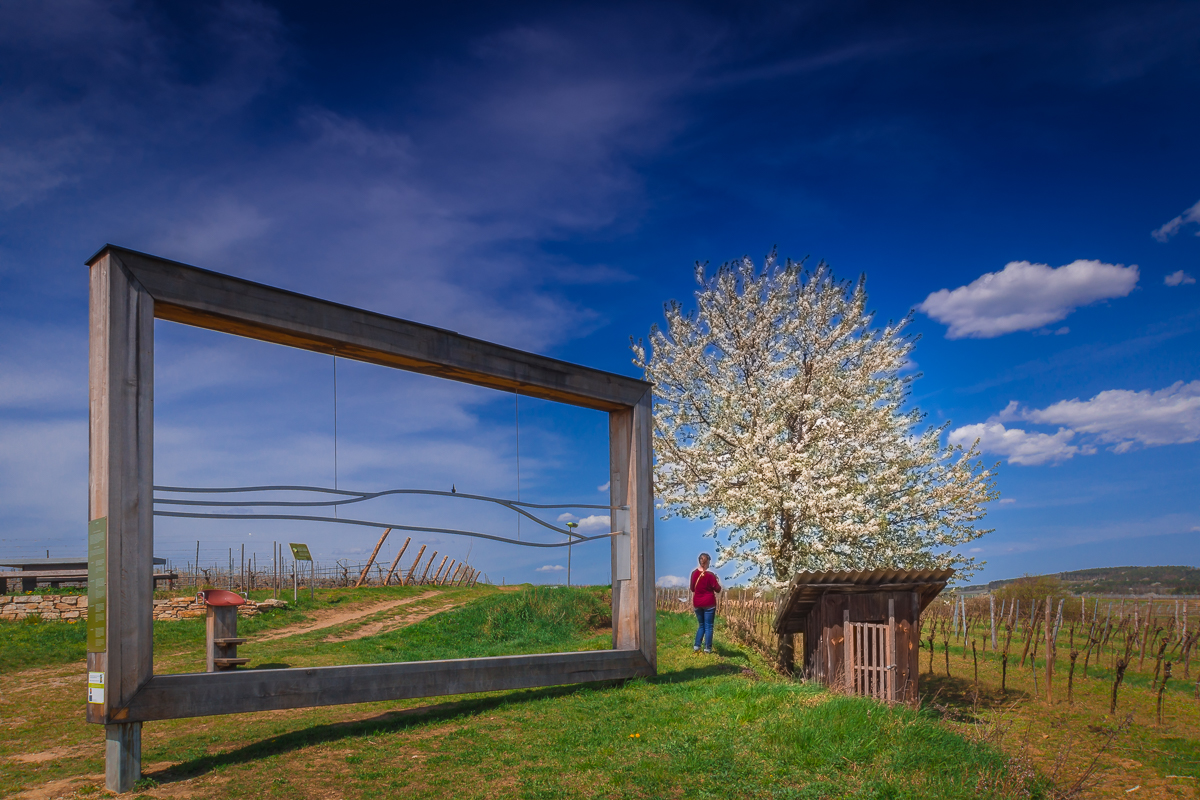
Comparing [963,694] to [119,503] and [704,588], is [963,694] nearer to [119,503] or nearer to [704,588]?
[704,588]

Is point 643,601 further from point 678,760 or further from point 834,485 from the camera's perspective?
point 834,485

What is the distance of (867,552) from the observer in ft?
57.2

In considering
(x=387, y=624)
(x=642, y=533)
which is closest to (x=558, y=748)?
(x=642, y=533)

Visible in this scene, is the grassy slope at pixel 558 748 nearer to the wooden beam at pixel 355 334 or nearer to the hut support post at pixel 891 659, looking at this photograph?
the hut support post at pixel 891 659

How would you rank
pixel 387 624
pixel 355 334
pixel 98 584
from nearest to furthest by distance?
pixel 98 584 < pixel 355 334 < pixel 387 624

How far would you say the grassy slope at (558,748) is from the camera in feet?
20.6

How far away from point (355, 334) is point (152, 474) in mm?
2589

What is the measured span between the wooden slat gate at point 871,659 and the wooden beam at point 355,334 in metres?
4.82

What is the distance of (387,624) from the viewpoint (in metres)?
19.0

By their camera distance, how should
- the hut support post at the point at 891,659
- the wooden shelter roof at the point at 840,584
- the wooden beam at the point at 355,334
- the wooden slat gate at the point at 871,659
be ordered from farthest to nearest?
the wooden shelter roof at the point at 840,584
the wooden slat gate at the point at 871,659
the hut support post at the point at 891,659
the wooden beam at the point at 355,334

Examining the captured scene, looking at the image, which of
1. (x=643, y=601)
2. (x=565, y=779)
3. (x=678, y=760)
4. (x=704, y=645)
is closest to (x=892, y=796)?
(x=678, y=760)

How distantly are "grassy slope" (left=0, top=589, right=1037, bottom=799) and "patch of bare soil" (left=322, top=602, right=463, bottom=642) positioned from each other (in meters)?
7.03

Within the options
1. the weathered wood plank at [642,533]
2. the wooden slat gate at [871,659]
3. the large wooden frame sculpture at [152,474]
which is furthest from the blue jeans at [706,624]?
the large wooden frame sculpture at [152,474]

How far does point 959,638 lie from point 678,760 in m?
23.8
